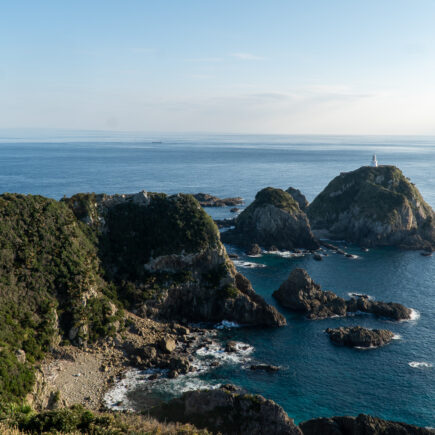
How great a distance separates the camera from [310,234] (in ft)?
395

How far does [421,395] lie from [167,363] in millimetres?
34613

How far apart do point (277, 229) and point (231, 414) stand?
83.6m

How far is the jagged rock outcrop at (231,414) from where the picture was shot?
38.2 meters

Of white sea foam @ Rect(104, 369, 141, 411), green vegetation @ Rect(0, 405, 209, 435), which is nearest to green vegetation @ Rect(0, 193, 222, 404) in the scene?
white sea foam @ Rect(104, 369, 141, 411)

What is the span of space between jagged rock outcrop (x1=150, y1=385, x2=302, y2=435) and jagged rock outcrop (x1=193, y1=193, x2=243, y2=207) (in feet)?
427

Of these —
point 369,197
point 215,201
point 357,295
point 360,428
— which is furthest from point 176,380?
point 215,201

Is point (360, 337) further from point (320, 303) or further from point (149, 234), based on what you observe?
point (149, 234)

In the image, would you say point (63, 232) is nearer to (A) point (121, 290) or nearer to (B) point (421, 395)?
(A) point (121, 290)

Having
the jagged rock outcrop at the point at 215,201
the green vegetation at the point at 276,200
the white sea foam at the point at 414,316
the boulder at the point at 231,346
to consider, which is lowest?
the boulder at the point at 231,346

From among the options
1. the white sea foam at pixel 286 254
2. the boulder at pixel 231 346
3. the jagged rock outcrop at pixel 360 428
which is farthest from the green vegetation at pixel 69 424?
the white sea foam at pixel 286 254

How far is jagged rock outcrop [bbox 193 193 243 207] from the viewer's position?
17029 cm

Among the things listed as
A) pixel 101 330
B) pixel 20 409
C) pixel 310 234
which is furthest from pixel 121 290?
pixel 310 234

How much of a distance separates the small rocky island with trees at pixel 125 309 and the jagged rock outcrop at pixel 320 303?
0.69ft

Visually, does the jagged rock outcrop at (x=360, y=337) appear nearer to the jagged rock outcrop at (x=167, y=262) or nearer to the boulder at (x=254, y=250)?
the jagged rock outcrop at (x=167, y=262)
